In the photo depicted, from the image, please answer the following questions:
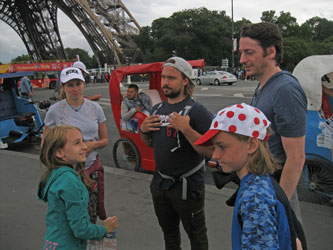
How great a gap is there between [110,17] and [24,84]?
3578cm

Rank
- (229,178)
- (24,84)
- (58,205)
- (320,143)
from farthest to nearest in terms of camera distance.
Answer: (24,84) → (320,143) → (58,205) → (229,178)

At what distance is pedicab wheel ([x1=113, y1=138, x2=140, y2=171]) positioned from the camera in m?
4.89

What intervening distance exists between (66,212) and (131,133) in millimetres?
3288

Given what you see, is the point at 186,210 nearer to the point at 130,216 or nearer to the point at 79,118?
the point at 79,118

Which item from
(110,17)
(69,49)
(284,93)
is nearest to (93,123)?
(284,93)

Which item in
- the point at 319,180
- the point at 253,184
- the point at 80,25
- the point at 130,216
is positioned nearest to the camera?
the point at 253,184

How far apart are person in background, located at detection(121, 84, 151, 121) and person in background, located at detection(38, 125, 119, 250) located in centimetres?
293

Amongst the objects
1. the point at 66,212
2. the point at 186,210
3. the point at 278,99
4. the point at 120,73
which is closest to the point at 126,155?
the point at 120,73

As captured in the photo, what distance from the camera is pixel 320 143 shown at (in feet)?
11.0

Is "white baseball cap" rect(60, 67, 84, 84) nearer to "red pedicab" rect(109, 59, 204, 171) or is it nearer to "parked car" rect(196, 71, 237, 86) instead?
"red pedicab" rect(109, 59, 204, 171)

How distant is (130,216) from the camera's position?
3.39 meters

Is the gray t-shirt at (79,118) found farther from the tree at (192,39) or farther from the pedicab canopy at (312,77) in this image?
the tree at (192,39)

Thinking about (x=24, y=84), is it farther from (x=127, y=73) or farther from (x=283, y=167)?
(x=283, y=167)

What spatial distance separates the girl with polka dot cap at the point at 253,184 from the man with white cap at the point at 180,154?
2.61 ft
